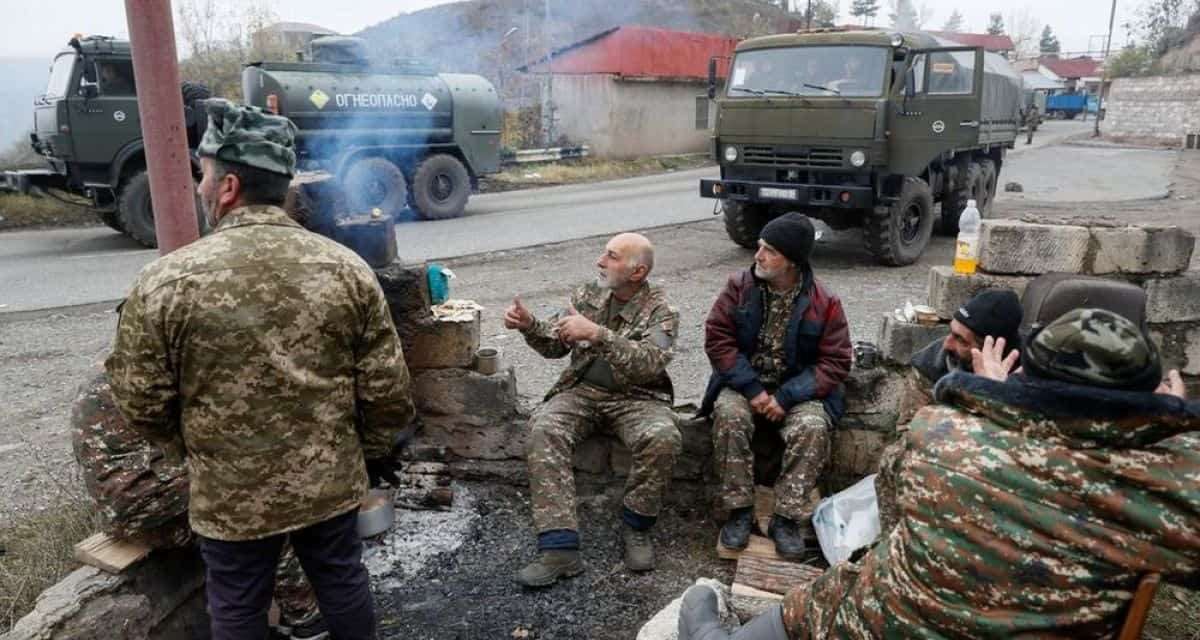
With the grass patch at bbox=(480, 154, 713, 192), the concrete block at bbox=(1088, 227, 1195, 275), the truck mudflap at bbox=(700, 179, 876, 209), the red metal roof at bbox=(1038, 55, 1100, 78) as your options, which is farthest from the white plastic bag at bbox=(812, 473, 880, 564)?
the red metal roof at bbox=(1038, 55, 1100, 78)

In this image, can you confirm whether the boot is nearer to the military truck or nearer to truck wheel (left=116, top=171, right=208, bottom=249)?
the military truck

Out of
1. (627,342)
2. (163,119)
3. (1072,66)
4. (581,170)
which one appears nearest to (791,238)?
(627,342)

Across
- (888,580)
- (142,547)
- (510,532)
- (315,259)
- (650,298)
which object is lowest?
(510,532)

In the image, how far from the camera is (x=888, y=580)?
1785 mm

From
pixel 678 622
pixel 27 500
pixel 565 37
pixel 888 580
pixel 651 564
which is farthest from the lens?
pixel 565 37

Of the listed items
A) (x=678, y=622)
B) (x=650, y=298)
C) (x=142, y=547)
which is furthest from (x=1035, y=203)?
(x=142, y=547)

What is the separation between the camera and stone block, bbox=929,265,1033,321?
11.6ft

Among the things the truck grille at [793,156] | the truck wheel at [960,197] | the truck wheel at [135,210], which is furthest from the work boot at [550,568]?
the truck wheel at [135,210]

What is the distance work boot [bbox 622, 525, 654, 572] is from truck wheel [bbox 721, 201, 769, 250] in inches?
255

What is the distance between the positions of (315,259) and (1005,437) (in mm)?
1599

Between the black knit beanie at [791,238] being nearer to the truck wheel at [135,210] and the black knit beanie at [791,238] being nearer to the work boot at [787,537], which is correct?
the work boot at [787,537]

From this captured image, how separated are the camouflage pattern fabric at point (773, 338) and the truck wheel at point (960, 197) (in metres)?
7.59

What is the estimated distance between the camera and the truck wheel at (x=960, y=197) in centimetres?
1016

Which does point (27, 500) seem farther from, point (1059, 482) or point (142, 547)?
point (1059, 482)
